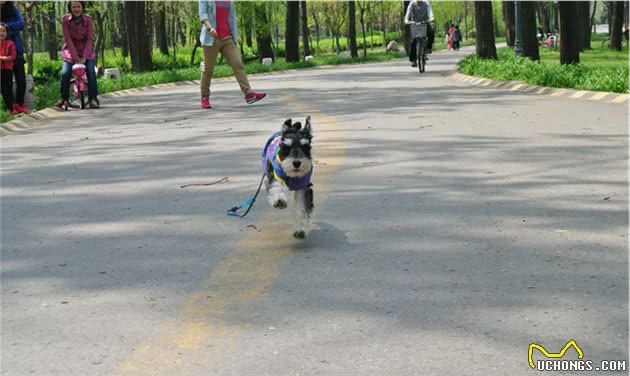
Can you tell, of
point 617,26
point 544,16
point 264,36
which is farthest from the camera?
point 544,16

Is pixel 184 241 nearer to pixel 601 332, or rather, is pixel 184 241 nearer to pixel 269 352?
pixel 269 352

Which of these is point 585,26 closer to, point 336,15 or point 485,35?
point 485,35

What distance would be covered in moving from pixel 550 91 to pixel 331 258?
1403cm

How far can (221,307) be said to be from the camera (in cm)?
599

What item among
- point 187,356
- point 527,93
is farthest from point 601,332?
point 527,93

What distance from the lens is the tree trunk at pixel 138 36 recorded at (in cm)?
3756

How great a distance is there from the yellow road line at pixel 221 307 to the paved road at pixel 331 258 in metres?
0.02

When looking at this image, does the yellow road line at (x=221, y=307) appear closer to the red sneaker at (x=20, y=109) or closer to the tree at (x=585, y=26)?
the red sneaker at (x=20, y=109)

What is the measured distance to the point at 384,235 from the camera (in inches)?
307

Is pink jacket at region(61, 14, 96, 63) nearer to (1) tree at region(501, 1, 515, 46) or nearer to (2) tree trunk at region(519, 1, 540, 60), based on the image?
(2) tree trunk at region(519, 1, 540, 60)

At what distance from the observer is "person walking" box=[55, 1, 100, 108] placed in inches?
805

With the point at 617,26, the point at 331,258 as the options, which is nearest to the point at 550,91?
the point at 331,258

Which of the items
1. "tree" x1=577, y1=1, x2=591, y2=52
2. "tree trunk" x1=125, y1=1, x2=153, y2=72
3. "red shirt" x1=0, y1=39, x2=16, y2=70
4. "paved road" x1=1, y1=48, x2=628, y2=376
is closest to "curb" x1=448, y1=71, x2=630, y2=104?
"paved road" x1=1, y1=48, x2=628, y2=376

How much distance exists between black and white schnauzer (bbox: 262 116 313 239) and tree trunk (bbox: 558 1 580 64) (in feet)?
59.9
